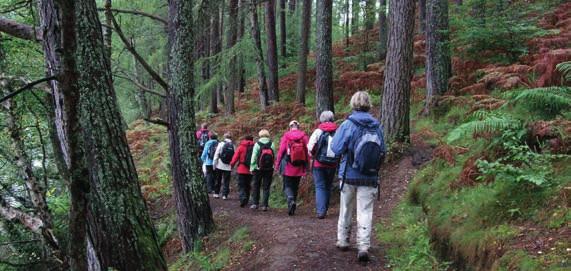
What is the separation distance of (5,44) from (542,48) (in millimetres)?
12111

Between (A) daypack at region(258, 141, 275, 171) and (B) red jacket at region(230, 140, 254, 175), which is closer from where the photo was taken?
(A) daypack at region(258, 141, 275, 171)

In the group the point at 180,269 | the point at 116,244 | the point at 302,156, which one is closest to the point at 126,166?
the point at 116,244

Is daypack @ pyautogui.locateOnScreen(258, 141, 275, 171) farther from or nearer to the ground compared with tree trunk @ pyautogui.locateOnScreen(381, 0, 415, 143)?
nearer to the ground

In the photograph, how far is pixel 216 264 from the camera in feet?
25.7

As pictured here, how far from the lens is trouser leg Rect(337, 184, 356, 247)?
621 cm

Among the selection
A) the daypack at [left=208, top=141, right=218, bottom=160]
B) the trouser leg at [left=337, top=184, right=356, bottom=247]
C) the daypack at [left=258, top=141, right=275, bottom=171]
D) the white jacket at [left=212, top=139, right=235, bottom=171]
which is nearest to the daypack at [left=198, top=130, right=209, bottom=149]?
the daypack at [left=208, top=141, right=218, bottom=160]

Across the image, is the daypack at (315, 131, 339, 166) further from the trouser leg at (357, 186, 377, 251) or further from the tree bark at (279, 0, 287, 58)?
the tree bark at (279, 0, 287, 58)

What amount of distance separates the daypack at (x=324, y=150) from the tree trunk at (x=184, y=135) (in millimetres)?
2283

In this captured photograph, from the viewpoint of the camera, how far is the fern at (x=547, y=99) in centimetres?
551

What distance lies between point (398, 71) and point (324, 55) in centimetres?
387

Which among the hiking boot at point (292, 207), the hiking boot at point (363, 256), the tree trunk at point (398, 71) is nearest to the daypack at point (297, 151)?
the hiking boot at point (292, 207)

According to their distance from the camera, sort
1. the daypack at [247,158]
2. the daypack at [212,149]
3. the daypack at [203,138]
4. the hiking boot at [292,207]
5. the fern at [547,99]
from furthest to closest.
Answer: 1. the daypack at [203,138]
2. the daypack at [212,149]
3. the daypack at [247,158]
4. the hiking boot at [292,207]
5. the fern at [547,99]

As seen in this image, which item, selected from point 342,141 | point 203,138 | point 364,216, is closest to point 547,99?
point 342,141

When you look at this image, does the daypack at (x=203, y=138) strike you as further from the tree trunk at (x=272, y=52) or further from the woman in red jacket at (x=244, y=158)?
the tree trunk at (x=272, y=52)
